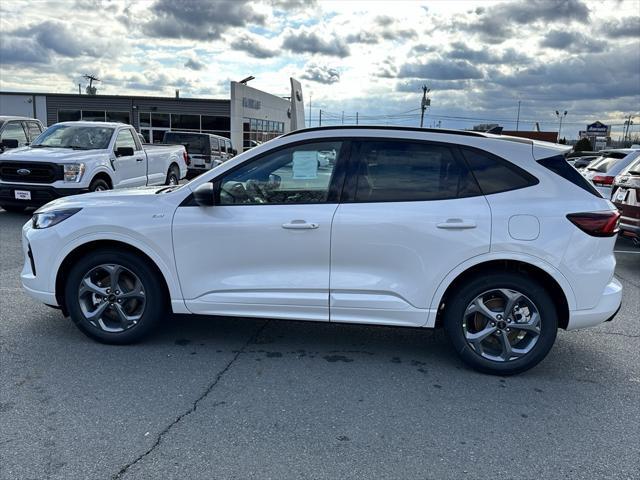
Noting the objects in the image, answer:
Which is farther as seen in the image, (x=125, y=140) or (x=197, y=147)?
(x=197, y=147)

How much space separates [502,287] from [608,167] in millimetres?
8448

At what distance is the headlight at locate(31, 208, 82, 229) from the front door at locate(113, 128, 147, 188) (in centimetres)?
708

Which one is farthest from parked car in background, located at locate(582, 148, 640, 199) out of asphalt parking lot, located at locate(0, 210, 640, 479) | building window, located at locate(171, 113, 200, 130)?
building window, located at locate(171, 113, 200, 130)

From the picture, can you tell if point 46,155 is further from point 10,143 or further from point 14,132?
point 14,132

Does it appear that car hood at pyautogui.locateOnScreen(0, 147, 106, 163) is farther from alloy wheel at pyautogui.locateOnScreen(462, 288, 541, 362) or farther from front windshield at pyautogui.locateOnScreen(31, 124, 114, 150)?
alloy wheel at pyautogui.locateOnScreen(462, 288, 541, 362)

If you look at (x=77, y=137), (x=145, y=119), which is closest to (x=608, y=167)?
(x=77, y=137)

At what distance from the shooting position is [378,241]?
3.93 m

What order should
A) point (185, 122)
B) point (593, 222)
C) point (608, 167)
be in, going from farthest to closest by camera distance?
point (185, 122) < point (608, 167) < point (593, 222)

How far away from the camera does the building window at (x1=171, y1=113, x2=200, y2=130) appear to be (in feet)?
141

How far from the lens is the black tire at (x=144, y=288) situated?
4.28 metres

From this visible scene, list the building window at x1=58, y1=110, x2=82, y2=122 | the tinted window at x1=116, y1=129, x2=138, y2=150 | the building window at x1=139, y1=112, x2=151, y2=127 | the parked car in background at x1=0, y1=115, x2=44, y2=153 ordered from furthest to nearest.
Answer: the building window at x1=139, y1=112, x2=151, y2=127 → the building window at x1=58, y1=110, x2=82, y2=122 → the parked car in background at x1=0, y1=115, x2=44, y2=153 → the tinted window at x1=116, y1=129, x2=138, y2=150

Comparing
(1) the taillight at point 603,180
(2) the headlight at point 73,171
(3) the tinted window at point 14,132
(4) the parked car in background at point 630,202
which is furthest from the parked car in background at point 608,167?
(3) the tinted window at point 14,132

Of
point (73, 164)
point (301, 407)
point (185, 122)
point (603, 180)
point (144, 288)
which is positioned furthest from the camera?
point (185, 122)

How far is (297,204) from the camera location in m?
4.08
